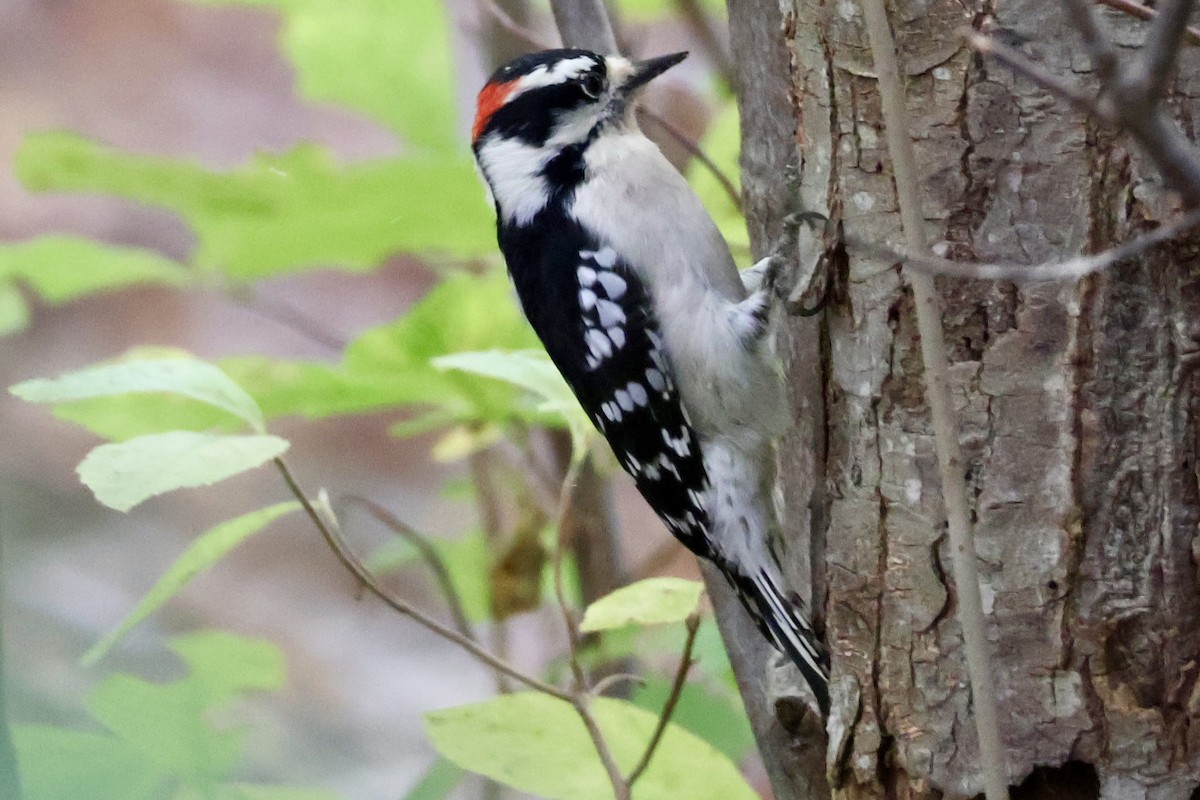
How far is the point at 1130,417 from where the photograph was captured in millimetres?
1267

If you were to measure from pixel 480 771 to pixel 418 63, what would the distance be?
1357mm

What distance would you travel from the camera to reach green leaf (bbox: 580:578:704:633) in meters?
1.50

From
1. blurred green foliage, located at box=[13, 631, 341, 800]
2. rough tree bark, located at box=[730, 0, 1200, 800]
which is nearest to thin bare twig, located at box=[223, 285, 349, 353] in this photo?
blurred green foliage, located at box=[13, 631, 341, 800]

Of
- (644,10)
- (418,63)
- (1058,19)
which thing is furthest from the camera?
(644,10)

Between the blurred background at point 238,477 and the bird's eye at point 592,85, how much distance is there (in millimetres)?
2316

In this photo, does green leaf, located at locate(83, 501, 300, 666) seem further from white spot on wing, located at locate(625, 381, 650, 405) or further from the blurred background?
the blurred background

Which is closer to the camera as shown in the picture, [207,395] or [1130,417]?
[1130,417]

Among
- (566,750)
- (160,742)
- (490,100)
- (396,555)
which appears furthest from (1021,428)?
(396,555)

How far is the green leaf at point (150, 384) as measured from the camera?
130cm

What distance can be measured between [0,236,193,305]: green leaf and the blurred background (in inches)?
91.9

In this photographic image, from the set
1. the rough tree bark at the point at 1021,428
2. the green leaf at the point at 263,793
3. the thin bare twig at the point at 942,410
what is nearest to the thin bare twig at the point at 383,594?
the green leaf at the point at 263,793

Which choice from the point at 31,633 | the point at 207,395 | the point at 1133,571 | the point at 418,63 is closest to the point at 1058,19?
the point at 1133,571

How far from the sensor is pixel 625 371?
2059 millimetres

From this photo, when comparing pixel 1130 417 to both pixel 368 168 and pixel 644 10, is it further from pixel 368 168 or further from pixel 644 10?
pixel 644 10
